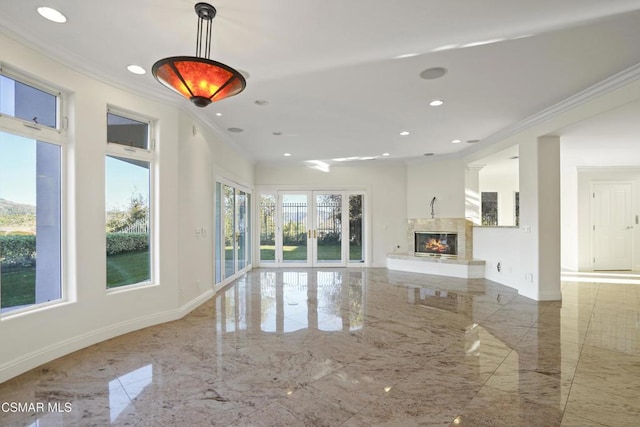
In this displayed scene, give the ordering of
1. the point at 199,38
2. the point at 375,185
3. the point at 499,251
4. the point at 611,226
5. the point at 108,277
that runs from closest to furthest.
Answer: the point at 199,38, the point at 108,277, the point at 499,251, the point at 611,226, the point at 375,185

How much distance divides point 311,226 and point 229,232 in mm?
2600

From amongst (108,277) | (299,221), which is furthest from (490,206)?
(108,277)

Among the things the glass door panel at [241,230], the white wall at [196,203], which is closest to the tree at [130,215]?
the white wall at [196,203]

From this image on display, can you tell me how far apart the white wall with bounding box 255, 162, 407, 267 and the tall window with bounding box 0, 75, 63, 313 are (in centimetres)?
573

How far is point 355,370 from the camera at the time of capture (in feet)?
9.10

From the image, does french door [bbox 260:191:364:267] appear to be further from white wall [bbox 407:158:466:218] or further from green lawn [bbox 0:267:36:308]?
green lawn [bbox 0:267:36:308]

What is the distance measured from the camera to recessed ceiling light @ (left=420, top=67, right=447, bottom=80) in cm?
338

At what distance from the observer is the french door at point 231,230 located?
608 cm

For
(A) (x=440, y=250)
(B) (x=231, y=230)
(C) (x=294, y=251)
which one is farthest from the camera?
(C) (x=294, y=251)

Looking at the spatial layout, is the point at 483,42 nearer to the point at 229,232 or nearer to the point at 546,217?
the point at 546,217

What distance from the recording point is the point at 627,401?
7.58 feet

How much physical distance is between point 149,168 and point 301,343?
2.77 meters

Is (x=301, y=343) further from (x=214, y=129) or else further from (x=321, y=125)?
(x=214, y=129)

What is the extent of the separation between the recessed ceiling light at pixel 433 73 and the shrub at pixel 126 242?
3.75m
